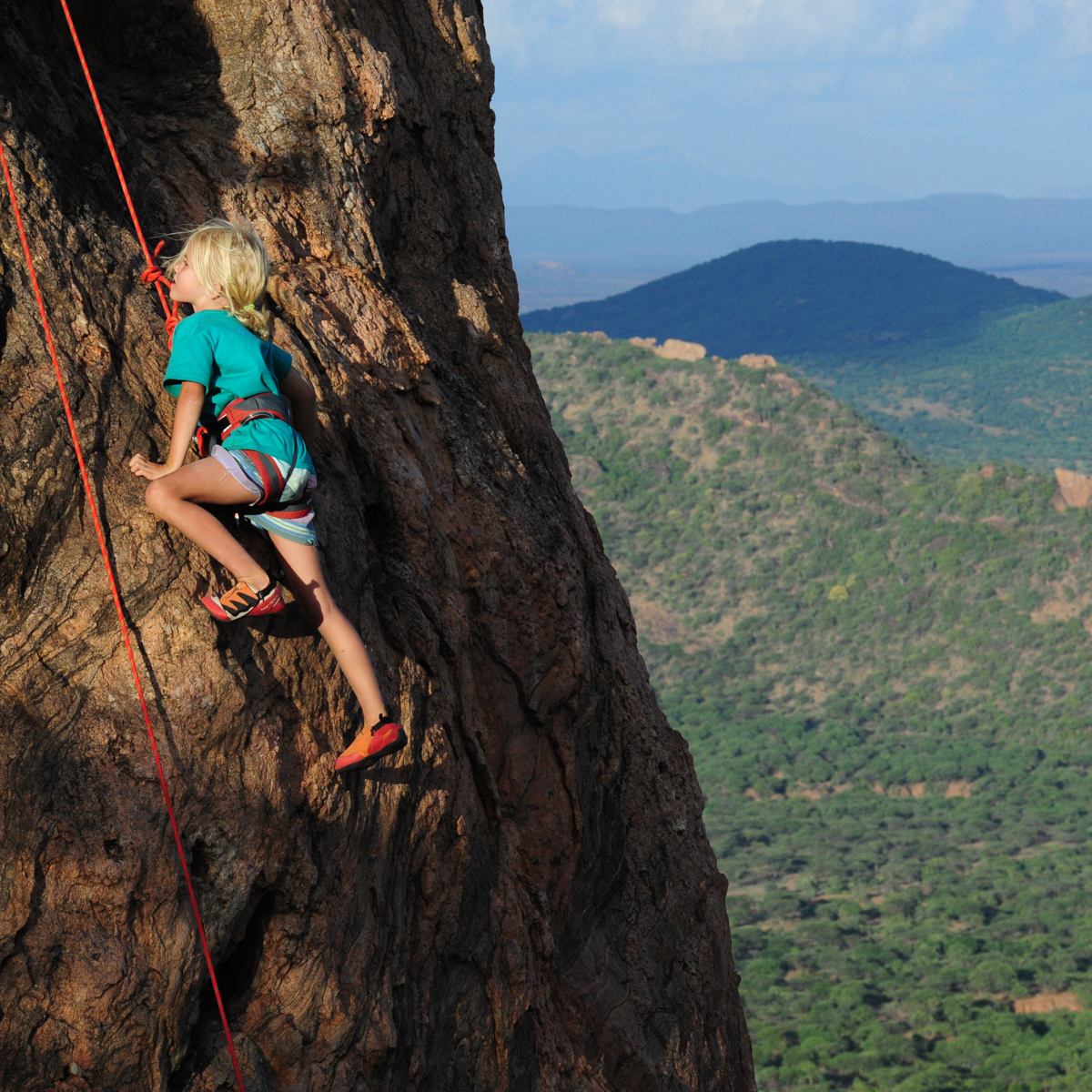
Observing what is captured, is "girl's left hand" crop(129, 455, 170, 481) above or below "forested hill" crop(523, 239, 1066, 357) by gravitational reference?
below

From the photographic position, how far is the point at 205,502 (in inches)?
178

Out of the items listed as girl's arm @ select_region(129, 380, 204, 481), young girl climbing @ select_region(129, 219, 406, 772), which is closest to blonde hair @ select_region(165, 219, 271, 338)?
young girl climbing @ select_region(129, 219, 406, 772)

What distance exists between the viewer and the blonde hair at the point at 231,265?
181 inches

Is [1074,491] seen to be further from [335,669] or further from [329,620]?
[329,620]

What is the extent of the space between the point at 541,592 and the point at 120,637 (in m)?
3.18

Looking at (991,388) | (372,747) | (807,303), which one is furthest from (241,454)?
(807,303)

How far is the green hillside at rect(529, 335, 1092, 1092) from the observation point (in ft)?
110

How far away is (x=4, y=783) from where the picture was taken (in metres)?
4.32

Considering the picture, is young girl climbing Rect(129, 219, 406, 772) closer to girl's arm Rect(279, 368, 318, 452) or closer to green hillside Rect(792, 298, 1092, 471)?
girl's arm Rect(279, 368, 318, 452)

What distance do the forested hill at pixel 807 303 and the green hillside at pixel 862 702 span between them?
7162cm

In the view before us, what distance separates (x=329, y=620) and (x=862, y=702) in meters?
58.0

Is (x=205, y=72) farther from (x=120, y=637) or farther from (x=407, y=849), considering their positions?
(x=407, y=849)

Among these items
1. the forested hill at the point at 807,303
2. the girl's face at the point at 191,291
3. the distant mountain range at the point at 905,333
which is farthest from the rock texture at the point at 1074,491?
the forested hill at the point at 807,303

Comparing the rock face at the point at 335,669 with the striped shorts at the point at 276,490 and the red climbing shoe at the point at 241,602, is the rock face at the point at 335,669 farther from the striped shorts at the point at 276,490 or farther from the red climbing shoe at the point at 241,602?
the striped shorts at the point at 276,490
